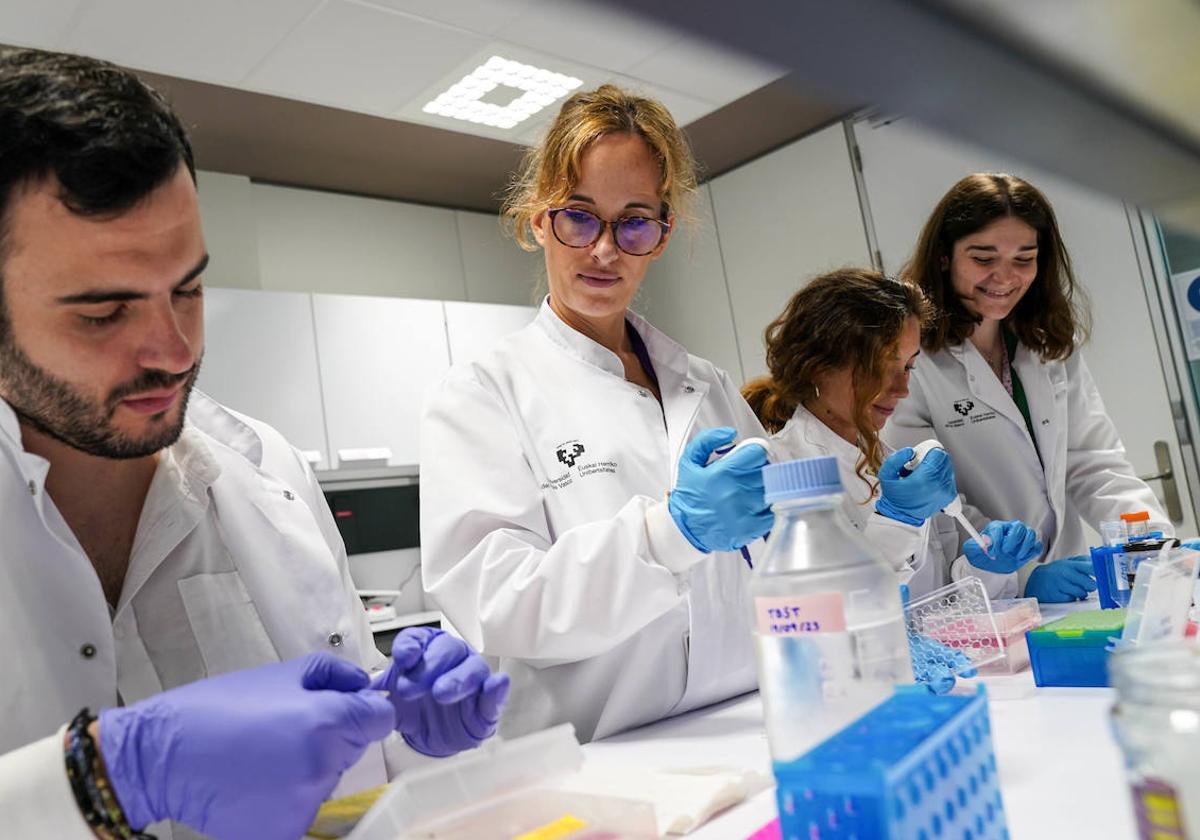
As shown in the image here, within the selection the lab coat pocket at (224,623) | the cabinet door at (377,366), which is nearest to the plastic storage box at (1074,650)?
the lab coat pocket at (224,623)

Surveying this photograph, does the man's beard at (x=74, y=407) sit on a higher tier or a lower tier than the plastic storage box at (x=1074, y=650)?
higher

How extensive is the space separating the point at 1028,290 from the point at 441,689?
6.78 feet

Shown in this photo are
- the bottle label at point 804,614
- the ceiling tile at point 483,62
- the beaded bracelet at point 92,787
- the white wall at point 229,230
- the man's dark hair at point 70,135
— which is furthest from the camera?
the white wall at point 229,230

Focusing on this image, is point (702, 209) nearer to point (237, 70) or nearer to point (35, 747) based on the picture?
point (237, 70)

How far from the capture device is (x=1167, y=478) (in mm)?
3521

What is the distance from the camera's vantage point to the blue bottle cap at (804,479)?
667mm

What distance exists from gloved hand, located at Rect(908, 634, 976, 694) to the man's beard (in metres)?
0.94

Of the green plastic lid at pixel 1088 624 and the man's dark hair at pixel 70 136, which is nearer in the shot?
the man's dark hair at pixel 70 136

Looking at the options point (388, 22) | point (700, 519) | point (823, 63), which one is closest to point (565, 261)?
point (700, 519)

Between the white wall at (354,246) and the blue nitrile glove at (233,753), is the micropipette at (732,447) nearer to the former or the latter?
the blue nitrile glove at (233,753)

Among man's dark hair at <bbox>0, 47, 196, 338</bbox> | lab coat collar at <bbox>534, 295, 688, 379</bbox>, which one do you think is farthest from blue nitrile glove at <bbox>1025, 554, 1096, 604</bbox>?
man's dark hair at <bbox>0, 47, 196, 338</bbox>

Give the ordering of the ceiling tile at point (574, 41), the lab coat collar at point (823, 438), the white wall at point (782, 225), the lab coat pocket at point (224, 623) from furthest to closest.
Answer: the white wall at point (782, 225)
the ceiling tile at point (574, 41)
the lab coat collar at point (823, 438)
the lab coat pocket at point (224, 623)

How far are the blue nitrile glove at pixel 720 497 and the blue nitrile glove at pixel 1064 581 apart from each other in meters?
1.12

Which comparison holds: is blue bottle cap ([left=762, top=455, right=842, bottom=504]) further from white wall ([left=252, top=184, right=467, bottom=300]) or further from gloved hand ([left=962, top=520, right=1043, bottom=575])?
white wall ([left=252, top=184, right=467, bottom=300])
